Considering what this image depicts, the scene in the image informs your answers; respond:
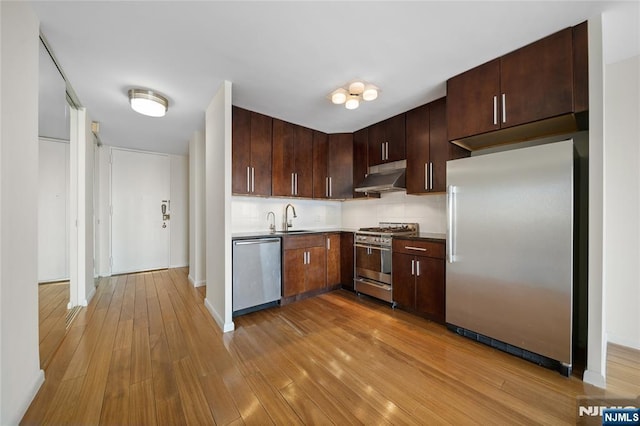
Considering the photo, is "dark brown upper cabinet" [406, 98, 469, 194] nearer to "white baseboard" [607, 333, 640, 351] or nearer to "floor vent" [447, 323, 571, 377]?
"floor vent" [447, 323, 571, 377]

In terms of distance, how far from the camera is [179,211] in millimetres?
5270

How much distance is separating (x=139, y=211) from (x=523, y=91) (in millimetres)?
6186

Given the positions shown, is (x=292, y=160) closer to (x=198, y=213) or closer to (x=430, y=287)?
(x=198, y=213)

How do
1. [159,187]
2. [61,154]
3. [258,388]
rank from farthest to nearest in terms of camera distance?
[159,187], [61,154], [258,388]

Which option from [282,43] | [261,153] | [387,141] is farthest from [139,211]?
[387,141]

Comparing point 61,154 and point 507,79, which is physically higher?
point 507,79

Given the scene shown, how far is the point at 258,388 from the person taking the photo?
5.28ft

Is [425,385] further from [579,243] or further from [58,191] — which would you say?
[58,191]

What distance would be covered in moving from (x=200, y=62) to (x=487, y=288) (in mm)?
3264

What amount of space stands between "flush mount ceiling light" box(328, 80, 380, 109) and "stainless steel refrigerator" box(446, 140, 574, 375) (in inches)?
41.7

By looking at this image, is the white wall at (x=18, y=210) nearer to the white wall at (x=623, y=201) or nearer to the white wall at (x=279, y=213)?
the white wall at (x=279, y=213)

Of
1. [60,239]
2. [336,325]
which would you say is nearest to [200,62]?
[60,239]

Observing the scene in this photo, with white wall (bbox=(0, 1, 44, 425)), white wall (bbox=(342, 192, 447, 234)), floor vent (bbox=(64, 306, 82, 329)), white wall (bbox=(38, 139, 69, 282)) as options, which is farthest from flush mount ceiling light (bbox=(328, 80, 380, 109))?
floor vent (bbox=(64, 306, 82, 329))

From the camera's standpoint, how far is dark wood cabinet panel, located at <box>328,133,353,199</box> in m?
3.91
